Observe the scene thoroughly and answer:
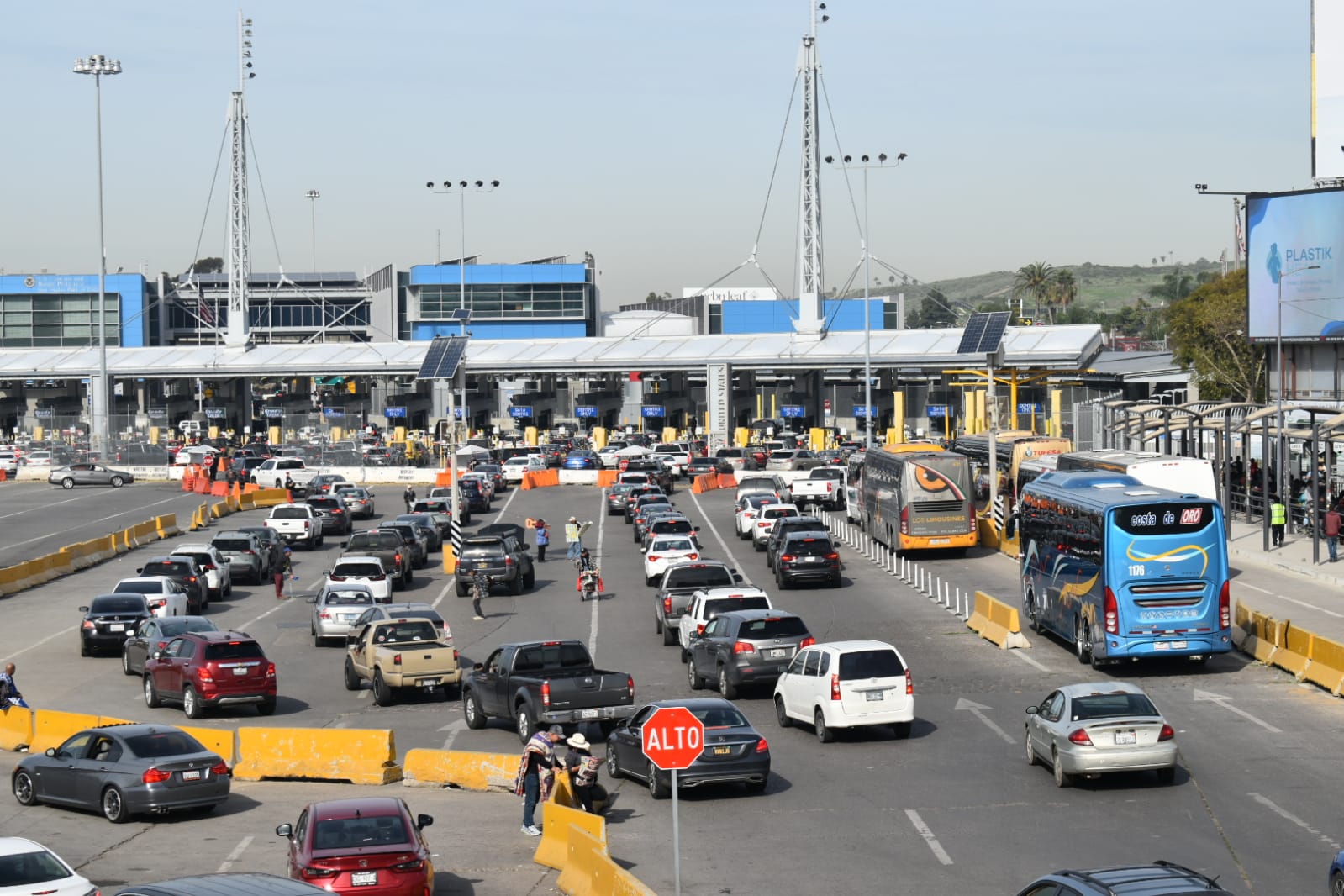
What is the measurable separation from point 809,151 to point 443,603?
59.2m

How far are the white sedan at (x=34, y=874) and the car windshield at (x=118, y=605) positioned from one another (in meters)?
21.6

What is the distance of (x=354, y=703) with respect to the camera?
29.0 metres

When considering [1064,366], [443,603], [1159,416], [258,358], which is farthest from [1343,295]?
[258,358]

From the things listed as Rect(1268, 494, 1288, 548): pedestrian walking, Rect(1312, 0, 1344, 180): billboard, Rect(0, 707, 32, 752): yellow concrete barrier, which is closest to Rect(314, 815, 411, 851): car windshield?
Rect(0, 707, 32, 752): yellow concrete barrier

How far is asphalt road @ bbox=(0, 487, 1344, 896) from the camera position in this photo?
54.4 ft

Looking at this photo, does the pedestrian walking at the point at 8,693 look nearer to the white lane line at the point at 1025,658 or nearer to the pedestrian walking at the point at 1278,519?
the white lane line at the point at 1025,658

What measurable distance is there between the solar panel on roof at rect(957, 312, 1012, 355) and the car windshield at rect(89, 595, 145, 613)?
31.7 m

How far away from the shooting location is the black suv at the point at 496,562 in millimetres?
41688

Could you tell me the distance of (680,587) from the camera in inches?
1358

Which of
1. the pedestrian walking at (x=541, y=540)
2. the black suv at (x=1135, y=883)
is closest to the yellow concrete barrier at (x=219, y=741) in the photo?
the black suv at (x=1135, y=883)

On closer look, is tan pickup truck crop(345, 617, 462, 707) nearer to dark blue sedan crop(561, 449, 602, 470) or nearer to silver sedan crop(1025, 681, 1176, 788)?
silver sedan crop(1025, 681, 1176, 788)

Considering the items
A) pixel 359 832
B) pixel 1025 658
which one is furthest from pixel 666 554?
pixel 359 832

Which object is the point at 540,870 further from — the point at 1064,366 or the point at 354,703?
the point at 1064,366

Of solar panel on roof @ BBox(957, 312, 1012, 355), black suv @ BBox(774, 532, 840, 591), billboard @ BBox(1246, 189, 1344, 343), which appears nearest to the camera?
black suv @ BBox(774, 532, 840, 591)
